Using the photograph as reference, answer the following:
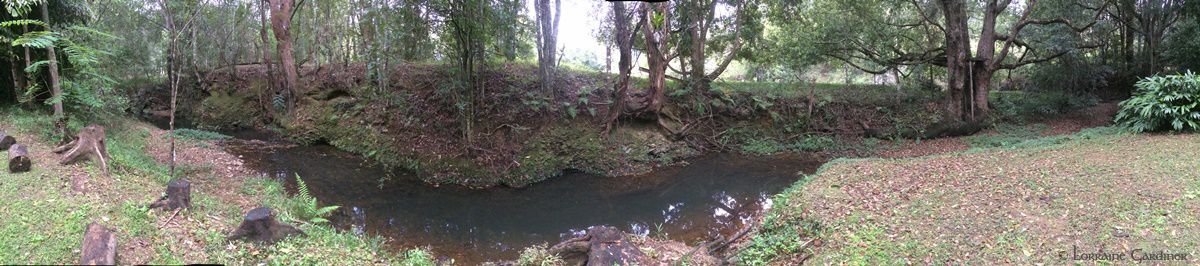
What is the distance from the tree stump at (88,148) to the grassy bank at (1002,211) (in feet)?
27.9

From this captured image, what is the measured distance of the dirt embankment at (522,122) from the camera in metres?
12.3

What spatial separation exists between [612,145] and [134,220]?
976cm

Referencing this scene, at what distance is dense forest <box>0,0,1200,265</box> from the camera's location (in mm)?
5637

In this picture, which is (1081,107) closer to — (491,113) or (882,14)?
(882,14)

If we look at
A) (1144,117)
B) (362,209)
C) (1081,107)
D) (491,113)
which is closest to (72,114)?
(362,209)

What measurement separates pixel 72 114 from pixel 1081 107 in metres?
26.1

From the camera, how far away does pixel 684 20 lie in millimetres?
16172

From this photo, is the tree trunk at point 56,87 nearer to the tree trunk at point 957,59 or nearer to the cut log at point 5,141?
the cut log at point 5,141

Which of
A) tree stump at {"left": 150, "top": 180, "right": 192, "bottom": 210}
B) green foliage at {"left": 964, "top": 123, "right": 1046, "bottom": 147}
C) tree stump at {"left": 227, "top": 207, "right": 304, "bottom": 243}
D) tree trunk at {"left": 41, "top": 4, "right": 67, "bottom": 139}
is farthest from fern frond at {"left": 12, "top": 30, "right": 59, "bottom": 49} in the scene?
Answer: green foliage at {"left": 964, "top": 123, "right": 1046, "bottom": 147}

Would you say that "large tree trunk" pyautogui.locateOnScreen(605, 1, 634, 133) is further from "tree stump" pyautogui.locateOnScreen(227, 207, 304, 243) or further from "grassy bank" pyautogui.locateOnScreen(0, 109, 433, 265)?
"tree stump" pyautogui.locateOnScreen(227, 207, 304, 243)

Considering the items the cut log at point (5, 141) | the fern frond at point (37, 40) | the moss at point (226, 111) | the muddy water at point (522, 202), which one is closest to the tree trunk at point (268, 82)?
the moss at point (226, 111)

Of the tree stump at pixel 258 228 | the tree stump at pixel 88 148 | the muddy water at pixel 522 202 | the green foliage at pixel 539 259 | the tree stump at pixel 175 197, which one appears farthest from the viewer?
the muddy water at pixel 522 202

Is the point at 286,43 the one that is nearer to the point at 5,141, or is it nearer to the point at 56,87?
the point at 56,87

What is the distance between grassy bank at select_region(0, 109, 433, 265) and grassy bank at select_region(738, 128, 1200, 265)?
16.1ft
